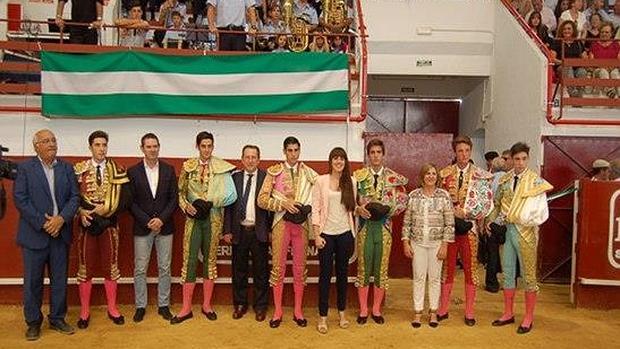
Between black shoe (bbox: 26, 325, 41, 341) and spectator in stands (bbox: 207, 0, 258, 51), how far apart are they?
3.67m

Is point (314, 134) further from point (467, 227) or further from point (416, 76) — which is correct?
point (416, 76)

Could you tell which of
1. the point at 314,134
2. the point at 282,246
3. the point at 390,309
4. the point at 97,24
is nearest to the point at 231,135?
the point at 314,134

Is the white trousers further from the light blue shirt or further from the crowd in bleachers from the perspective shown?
the crowd in bleachers

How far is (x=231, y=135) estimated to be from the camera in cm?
637

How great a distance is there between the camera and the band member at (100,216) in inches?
210

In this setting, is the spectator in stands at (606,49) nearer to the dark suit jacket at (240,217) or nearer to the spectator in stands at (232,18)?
the spectator in stands at (232,18)

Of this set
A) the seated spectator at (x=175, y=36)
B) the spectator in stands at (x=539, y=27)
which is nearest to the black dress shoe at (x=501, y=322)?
the spectator in stands at (x=539, y=27)

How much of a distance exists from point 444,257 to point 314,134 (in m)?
1.86

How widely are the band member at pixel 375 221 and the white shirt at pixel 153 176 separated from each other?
5.79 ft

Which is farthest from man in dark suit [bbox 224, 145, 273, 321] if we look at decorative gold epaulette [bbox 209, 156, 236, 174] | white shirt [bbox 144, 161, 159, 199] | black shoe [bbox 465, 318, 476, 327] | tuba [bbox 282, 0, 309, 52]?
tuba [bbox 282, 0, 309, 52]

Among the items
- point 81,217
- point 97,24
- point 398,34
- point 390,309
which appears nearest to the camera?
point 81,217

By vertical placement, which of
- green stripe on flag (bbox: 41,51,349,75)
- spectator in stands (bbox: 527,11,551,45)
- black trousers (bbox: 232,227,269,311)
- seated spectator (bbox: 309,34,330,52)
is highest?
spectator in stands (bbox: 527,11,551,45)

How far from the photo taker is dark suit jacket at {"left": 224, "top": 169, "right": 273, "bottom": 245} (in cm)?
560

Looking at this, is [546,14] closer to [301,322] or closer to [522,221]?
[522,221]
